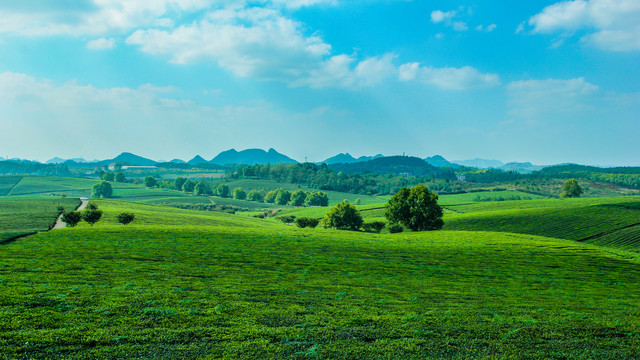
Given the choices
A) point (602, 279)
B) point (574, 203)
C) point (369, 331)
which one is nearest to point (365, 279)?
point (369, 331)

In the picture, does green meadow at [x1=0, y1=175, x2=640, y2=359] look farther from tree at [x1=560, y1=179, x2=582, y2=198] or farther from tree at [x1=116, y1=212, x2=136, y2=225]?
tree at [x1=560, y1=179, x2=582, y2=198]

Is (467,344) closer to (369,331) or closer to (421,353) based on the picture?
(421,353)

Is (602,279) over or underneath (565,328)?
underneath

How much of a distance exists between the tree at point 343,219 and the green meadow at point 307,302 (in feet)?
A: 173

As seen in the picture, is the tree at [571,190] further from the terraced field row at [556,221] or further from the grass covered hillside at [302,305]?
the grass covered hillside at [302,305]

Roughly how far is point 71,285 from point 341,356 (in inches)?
650

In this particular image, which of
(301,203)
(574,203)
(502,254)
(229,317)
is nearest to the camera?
(229,317)

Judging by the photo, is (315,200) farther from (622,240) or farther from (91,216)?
(622,240)

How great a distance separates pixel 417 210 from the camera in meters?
82.0

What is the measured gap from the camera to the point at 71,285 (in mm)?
19031

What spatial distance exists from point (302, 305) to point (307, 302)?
70cm

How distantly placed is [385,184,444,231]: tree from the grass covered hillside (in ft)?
146

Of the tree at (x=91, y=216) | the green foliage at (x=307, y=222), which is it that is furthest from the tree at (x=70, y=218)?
the green foliage at (x=307, y=222)

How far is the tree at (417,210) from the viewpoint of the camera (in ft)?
269
